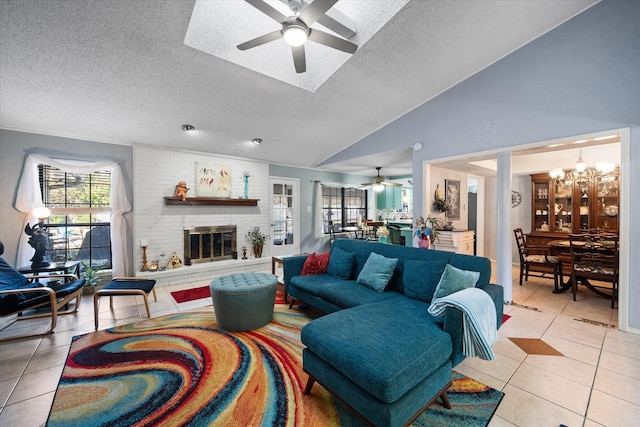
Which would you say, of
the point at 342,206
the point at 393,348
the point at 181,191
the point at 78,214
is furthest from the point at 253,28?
the point at 342,206

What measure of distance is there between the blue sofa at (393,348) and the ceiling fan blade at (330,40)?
212 centimetres

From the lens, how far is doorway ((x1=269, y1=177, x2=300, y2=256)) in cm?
655

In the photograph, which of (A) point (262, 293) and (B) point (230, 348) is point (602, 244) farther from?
(B) point (230, 348)

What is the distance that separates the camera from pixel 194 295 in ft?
13.6

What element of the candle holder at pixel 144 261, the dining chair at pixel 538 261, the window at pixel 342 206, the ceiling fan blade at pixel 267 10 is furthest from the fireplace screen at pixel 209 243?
the dining chair at pixel 538 261

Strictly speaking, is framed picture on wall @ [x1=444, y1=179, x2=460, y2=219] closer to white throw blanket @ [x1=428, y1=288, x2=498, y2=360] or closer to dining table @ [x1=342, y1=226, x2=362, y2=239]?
dining table @ [x1=342, y1=226, x2=362, y2=239]

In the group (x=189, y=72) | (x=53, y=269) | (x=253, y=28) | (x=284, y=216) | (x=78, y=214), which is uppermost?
(x=253, y=28)

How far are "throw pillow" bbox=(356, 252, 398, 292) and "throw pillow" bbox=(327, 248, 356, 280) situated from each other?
10.2 inches

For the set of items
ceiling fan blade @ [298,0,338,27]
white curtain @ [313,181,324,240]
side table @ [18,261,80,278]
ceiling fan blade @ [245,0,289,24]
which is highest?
ceiling fan blade @ [245,0,289,24]

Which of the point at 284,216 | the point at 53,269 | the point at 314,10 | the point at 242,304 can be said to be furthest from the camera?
the point at 284,216

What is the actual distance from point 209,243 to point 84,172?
2.30 m

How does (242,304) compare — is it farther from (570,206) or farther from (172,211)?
(570,206)

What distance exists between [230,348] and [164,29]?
310cm

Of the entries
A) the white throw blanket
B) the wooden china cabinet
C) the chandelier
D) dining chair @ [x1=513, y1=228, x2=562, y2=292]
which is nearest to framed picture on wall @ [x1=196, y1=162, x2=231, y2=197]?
the white throw blanket
